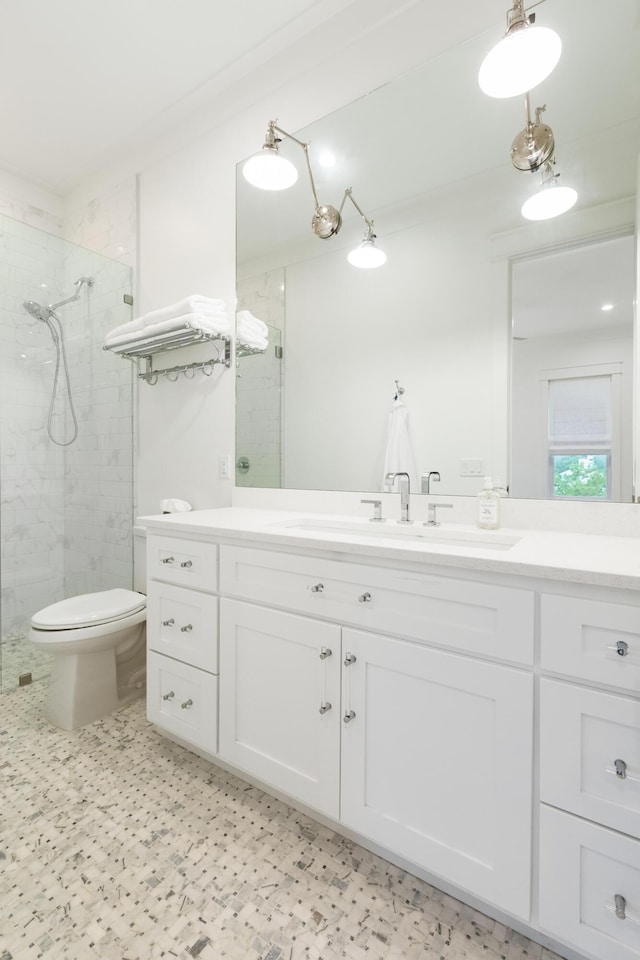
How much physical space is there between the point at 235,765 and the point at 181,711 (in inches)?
11.3

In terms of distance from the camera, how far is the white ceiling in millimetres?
1724

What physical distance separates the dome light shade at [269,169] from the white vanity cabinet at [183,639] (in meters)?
1.41

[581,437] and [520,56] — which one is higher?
[520,56]

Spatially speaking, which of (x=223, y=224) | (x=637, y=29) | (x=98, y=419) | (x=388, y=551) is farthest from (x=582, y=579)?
(x=98, y=419)

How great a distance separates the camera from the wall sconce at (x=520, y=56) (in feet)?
3.74

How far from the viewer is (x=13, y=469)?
2434 millimetres

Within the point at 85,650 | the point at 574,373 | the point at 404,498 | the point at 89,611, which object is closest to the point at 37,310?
the point at 89,611

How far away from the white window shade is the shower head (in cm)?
264

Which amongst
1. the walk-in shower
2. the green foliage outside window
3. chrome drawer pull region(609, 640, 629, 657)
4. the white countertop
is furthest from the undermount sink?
the walk-in shower

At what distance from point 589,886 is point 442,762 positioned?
0.32 meters

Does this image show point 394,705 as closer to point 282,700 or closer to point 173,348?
point 282,700

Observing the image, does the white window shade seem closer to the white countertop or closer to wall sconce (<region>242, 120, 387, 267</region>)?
the white countertop

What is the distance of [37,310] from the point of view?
8.27ft

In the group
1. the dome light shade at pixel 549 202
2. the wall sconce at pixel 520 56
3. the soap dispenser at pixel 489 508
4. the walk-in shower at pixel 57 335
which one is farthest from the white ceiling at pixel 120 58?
the soap dispenser at pixel 489 508
